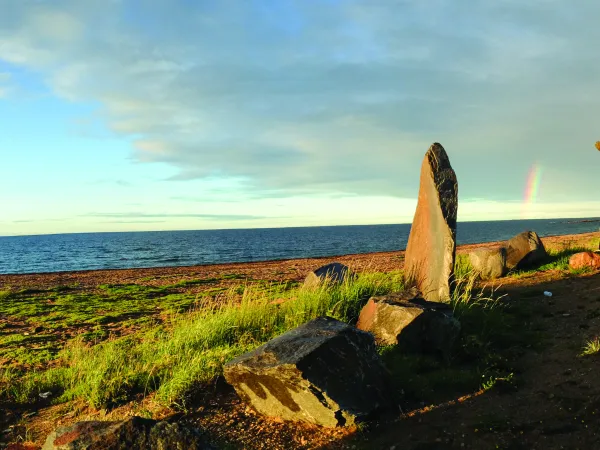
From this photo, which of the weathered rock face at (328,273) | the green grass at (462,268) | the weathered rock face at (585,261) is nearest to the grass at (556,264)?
the weathered rock face at (585,261)

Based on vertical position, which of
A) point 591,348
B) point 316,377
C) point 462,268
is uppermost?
point 462,268

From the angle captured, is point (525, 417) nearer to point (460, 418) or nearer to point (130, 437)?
point (460, 418)

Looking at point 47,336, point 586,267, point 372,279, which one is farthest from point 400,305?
point 47,336

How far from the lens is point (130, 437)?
380cm

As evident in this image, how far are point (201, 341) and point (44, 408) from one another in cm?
284

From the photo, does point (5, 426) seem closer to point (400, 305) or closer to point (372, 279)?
point (400, 305)

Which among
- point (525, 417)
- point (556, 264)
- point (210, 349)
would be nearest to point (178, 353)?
point (210, 349)

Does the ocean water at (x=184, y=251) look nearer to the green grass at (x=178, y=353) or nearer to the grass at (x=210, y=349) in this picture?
the grass at (x=210, y=349)

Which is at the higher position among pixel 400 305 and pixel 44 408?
pixel 400 305

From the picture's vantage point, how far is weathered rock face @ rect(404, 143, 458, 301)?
34.5 ft

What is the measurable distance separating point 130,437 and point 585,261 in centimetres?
1353

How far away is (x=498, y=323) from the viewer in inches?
361

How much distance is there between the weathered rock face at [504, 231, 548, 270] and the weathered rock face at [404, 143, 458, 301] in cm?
469

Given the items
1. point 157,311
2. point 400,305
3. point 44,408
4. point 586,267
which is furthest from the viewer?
point 157,311
